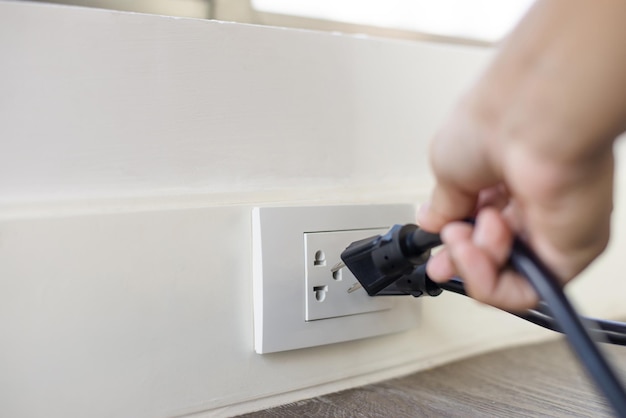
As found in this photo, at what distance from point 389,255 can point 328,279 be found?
10 cm

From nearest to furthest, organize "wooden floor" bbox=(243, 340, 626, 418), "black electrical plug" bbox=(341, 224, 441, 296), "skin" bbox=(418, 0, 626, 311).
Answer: "skin" bbox=(418, 0, 626, 311) → "black electrical plug" bbox=(341, 224, 441, 296) → "wooden floor" bbox=(243, 340, 626, 418)

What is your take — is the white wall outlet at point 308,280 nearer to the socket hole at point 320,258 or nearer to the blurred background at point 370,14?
the socket hole at point 320,258

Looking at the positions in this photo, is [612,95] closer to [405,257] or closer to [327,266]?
[405,257]

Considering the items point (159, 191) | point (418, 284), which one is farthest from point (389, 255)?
point (159, 191)

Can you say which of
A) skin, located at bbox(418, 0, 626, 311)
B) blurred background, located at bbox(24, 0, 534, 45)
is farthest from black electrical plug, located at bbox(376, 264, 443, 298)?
blurred background, located at bbox(24, 0, 534, 45)

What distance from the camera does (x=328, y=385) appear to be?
53 cm

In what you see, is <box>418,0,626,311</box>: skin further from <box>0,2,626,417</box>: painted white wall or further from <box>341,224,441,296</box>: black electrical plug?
<box>0,2,626,417</box>: painted white wall

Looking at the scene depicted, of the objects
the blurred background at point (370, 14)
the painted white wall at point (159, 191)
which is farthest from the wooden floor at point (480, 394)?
the blurred background at point (370, 14)

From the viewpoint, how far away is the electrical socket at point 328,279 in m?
0.50

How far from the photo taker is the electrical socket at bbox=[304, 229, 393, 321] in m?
0.50

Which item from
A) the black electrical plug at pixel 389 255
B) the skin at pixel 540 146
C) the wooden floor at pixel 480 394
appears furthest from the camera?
the wooden floor at pixel 480 394

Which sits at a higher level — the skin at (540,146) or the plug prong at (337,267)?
the skin at (540,146)

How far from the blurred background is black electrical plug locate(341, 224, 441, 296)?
22cm

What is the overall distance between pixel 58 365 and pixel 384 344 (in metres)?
0.29
